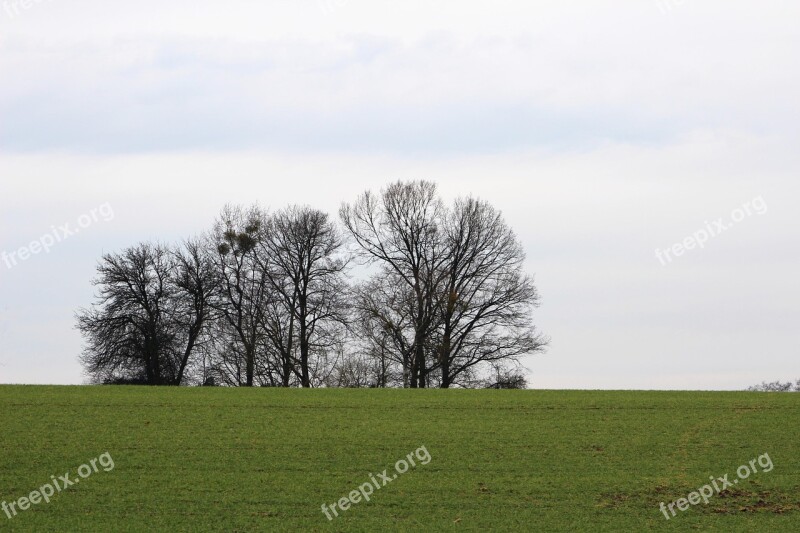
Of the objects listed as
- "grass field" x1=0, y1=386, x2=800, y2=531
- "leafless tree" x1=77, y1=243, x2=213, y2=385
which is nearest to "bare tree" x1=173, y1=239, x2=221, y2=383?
"leafless tree" x1=77, y1=243, x2=213, y2=385

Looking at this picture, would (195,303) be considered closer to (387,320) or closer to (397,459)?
(387,320)

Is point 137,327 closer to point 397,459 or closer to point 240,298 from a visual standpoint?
point 240,298

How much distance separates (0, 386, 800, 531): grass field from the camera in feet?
59.4

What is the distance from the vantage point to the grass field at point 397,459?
18.1 m

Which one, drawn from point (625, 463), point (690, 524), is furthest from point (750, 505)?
point (625, 463)

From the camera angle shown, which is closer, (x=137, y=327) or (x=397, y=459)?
(x=397, y=459)

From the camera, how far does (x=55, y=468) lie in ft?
70.2

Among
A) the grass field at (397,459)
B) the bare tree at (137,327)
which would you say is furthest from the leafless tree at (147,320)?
the grass field at (397,459)

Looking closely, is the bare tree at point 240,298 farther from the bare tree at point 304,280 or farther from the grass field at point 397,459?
the grass field at point 397,459

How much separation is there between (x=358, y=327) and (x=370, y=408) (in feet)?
96.5

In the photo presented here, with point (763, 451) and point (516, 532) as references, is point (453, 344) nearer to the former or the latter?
point (763, 451)

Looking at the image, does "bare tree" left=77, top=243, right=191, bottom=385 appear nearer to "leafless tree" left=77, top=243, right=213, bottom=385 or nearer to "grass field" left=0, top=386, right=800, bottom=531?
"leafless tree" left=77, top=243, right=213, bottom=385

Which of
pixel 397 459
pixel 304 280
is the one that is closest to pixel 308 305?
pixel 304 280

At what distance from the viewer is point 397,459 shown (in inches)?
906
